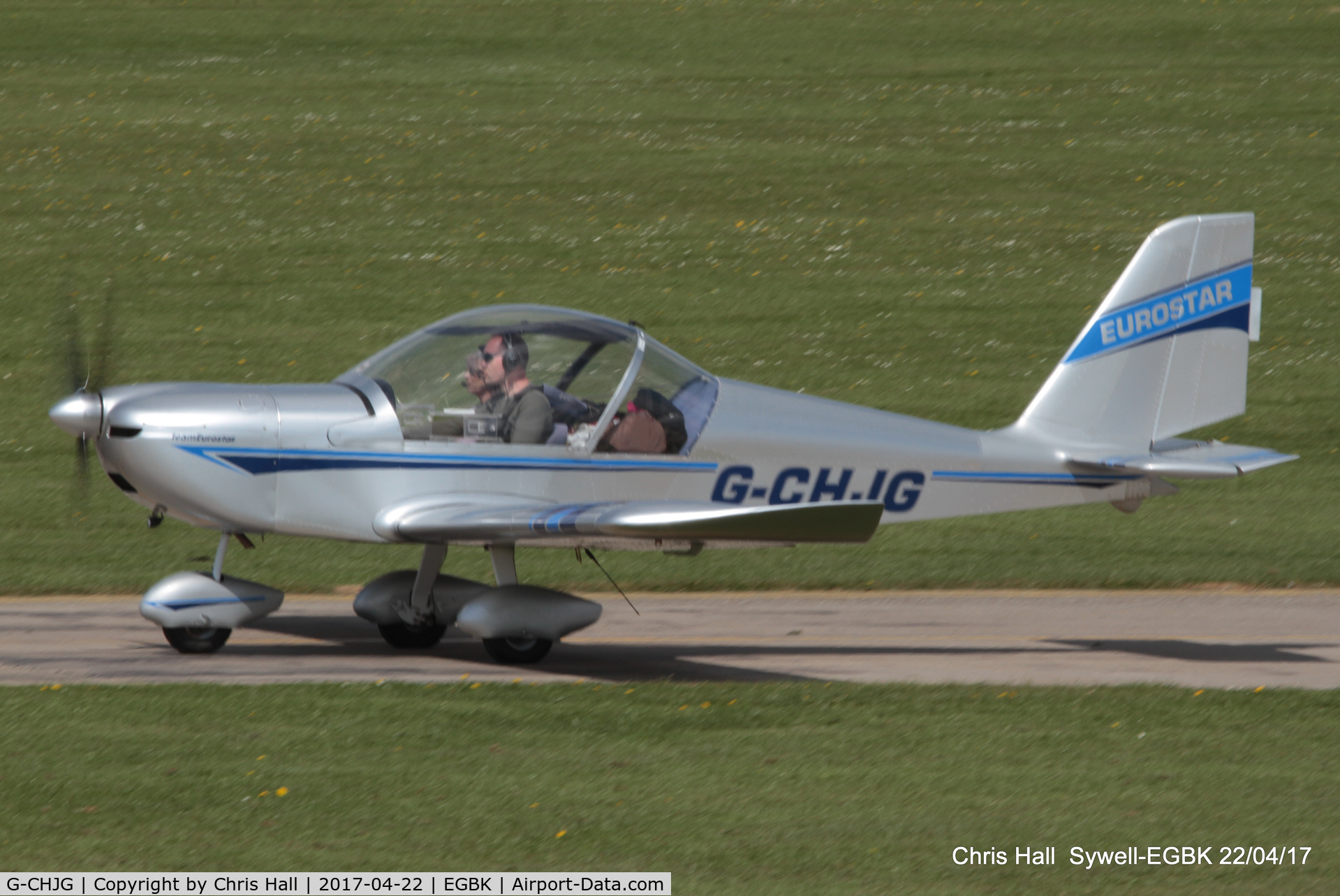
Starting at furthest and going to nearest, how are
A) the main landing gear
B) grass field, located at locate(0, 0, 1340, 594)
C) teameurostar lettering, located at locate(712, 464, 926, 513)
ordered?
grass field, located at locate(0, 0, 1340, 594) < teameurostar lettering, located at locate(712, 464, 926, 513) < the main landing gear

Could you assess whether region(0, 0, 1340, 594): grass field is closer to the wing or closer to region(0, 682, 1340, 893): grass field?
the wing

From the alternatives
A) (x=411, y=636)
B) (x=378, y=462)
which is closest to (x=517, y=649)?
(x=411, y=636)

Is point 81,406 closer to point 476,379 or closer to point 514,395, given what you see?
point 476,379

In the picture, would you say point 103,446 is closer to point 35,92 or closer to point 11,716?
point 11,716

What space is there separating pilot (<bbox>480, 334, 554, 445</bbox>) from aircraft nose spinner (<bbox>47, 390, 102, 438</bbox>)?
7.84 ft

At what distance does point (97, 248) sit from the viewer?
2097cm

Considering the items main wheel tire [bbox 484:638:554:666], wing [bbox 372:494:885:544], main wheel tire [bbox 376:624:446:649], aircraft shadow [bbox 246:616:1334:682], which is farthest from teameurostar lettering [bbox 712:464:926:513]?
main wheel tire [bbox 376:624:446:649]

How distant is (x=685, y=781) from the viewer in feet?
23.2

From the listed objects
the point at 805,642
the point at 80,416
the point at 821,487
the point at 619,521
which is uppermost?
the point at 80,416

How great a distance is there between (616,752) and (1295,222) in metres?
19.0

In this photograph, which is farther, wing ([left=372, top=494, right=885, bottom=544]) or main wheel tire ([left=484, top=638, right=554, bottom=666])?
main wheel tire ([left=484, top=638, right=554, bottom=666])

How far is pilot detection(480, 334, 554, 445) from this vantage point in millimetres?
9820

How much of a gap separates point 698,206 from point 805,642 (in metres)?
13.1

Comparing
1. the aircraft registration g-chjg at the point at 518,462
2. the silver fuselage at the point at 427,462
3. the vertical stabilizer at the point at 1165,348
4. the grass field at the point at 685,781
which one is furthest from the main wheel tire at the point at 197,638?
the vertical stabilizer at the point at 1165,348
